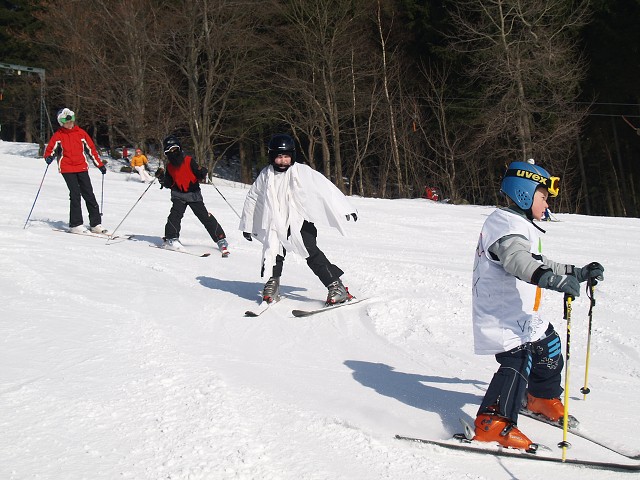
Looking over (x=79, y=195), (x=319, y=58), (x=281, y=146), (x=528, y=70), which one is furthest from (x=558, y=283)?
(x=319, y=58)

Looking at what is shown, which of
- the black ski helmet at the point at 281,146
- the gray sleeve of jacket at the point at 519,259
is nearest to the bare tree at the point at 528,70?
the black ski helmet at the point at 281,146

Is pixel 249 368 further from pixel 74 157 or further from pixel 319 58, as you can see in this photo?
pixel 319 58

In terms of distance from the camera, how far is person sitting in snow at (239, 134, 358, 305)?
23.2 feet

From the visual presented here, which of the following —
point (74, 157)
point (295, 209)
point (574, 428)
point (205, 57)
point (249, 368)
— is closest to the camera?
point (574, 428)

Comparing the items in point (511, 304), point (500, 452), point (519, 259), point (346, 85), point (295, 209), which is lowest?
point (500, 452)

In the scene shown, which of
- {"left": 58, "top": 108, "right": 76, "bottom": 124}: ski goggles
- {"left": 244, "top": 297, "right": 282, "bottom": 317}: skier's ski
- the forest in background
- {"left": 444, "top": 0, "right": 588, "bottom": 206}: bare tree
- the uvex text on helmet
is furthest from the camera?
the forest in background

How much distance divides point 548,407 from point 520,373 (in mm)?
492

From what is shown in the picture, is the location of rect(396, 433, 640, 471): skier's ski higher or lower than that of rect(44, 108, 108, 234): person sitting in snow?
lower

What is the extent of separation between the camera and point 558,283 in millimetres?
3594

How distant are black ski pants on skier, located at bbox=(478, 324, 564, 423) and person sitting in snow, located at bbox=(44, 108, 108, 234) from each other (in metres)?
8.09

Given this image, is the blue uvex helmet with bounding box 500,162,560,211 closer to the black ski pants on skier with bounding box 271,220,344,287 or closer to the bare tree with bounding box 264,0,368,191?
the black ski pants on skier with bounding box 271,220,344,287

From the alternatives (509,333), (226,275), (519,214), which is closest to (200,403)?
(509,333)

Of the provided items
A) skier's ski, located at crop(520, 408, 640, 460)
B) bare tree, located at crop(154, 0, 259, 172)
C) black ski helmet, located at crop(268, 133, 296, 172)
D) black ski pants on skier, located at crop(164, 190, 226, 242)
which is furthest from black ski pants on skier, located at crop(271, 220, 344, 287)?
bare tree, located at crop(154, 0, 259, 172)

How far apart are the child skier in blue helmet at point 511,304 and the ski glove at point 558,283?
0.18m
